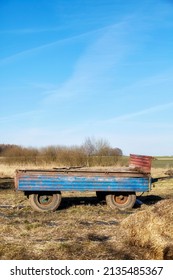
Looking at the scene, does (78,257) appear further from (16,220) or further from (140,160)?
(140,160)

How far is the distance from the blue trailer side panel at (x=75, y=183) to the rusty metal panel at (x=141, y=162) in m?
0.86

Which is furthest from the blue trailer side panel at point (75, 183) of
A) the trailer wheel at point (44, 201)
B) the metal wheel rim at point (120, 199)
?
the metal wheel rim at point (120, 199)

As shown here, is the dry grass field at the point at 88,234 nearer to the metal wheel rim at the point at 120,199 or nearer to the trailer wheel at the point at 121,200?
the trailer wheel at the point at 121,200

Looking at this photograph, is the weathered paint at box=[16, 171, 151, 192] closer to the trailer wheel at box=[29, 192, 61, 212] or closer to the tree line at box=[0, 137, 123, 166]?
the trailer wheel at box=[29, 192, 61, 212]

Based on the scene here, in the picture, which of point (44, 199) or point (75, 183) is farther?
point (44, 199)

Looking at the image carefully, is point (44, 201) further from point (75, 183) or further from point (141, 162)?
point (141, 162)

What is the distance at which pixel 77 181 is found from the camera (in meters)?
11.6

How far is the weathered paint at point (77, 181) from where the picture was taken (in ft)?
37.5

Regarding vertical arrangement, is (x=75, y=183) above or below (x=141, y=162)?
below

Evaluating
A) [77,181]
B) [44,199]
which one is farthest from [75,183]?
[44,199]

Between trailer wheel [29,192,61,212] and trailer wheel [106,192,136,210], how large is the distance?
60.7 inches

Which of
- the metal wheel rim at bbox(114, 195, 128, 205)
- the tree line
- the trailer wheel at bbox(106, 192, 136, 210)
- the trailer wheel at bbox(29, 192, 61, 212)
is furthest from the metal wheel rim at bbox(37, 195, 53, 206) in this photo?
the tree line

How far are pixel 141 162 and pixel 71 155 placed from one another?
74.9 ft
